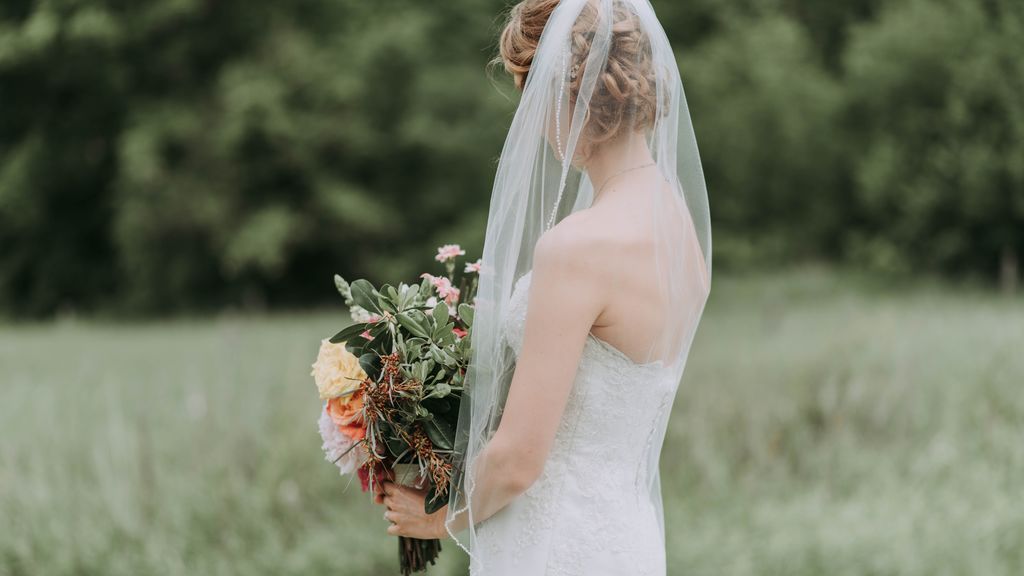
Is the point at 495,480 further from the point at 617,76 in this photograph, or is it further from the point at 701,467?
the point at 701,467

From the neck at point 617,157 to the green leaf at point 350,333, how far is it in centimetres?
66

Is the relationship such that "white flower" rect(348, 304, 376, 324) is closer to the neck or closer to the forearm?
the forearm

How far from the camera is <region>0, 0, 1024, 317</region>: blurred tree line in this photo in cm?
1730

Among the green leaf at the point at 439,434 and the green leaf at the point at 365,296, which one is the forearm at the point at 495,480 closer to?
the green leaf at the point at 439,434

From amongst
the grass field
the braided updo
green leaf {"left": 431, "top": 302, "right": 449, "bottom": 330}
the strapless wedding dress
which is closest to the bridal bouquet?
green leaf {"left": 431, "top": 302, "right": 449, "bottom": 330}

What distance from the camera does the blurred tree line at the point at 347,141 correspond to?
17.3m

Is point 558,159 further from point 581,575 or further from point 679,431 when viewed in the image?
point 679,431

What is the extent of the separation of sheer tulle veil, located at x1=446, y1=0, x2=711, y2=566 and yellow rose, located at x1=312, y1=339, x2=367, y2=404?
0.28 metres

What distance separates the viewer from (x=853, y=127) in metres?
19.5

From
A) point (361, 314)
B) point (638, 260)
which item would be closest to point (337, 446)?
point (361, 314)

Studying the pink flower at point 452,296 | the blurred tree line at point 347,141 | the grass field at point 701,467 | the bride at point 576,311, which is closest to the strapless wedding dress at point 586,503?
the bride at point 576,311

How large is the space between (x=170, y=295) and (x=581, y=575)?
800 inches

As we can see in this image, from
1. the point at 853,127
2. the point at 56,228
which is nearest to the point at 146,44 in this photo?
the point at 56,228

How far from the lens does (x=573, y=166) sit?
2385 mm
